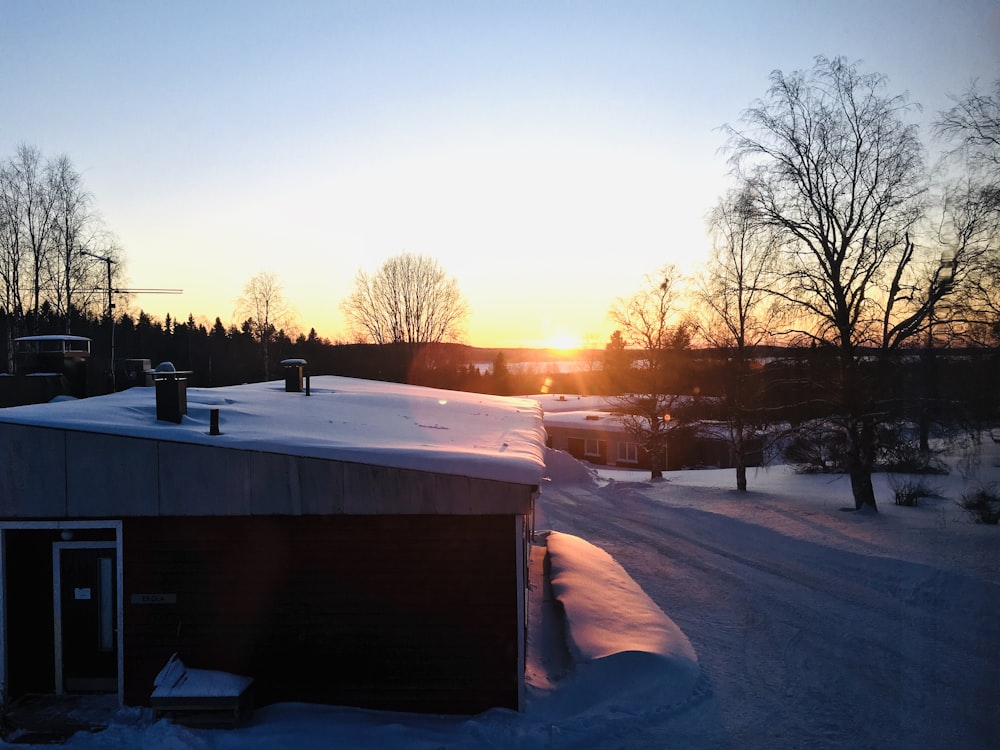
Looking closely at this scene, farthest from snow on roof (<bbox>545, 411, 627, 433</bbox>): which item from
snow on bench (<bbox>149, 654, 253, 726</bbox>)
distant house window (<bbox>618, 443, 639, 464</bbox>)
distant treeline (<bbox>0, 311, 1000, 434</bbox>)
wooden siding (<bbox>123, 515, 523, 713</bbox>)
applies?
snow on bench (<bbox>149, 654, 253, 726</bbox>)

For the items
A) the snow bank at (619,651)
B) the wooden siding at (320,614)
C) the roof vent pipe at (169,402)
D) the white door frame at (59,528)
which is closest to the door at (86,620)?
the white door frame at (59,528)

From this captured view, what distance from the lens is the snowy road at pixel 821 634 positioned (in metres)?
7.13

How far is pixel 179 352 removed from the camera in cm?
5162

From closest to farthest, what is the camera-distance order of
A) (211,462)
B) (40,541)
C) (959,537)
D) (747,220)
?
(211,462)
(40,541)
(959,537)
(747,220)

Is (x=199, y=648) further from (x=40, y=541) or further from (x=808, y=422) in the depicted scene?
(x=808, y=422)

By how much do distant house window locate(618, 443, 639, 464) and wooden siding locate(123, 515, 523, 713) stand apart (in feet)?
112

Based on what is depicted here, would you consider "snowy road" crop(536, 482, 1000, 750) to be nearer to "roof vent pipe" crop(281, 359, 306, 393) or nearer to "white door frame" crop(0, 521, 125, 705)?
"white door frame" crop(0, 521, 125, 705)

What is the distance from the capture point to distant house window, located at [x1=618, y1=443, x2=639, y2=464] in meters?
40.9

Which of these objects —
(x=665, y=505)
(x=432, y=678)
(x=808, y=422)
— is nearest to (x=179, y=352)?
(x=665, y=505)

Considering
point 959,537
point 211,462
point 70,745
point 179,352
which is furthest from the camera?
point 179,352

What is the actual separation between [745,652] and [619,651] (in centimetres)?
247

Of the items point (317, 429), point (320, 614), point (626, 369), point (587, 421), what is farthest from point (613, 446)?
point (320, 614)

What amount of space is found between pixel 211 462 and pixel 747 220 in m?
18.1

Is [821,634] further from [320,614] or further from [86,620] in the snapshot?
[86,620]
